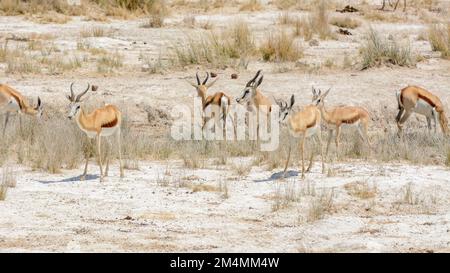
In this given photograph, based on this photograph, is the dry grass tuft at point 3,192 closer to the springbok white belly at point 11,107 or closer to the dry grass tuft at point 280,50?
the springbok white belly at point 11,107

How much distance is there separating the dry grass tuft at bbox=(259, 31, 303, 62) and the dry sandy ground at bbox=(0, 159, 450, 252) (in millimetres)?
6798

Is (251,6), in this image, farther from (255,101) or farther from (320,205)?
(320,205)

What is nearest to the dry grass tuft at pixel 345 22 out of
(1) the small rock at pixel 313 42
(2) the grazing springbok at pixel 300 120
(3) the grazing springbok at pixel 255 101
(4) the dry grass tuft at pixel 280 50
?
(1) the small rock at pixel 313 42

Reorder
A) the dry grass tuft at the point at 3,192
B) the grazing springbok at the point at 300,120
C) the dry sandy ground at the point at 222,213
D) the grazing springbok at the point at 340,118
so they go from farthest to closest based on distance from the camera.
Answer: the grazing springbok at the point at 340,118
the grazing springbok at the point at 300,120
the dry grass tuft at the point at 3,192
the dry sandy ground at the point at 222,213

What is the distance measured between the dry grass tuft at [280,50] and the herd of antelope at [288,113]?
3919 mm

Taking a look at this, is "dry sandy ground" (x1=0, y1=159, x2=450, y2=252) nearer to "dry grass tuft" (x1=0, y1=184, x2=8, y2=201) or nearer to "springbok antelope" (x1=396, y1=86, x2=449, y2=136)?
"dry grass tuft" (x1=0, y1=184, x2=8, y2=201)

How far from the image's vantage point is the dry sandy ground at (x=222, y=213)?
943cm

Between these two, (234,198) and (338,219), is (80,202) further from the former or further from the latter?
(338,219)

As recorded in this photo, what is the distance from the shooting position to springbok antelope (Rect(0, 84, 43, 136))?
14.6m

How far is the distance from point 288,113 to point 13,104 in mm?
4758

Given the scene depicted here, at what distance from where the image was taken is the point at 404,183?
11.7m

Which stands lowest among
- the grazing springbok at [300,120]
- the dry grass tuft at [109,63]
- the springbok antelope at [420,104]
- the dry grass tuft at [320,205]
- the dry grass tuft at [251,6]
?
the dry grass tuft at [251,6]

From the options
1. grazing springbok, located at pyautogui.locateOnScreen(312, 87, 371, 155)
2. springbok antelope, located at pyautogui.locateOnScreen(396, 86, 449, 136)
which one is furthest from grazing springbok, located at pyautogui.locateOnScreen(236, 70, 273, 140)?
springbok antelope, located at pyautogui.locateOnScreen(396, 86, 449, 136)

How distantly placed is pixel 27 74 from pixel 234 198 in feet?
25.8
